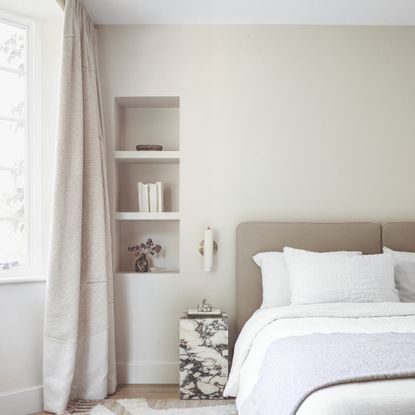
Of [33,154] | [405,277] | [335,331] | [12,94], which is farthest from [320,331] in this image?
[12,94]

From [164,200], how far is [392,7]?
2049 mm

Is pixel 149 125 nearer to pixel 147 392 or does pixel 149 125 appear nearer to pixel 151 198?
pixel 151 198

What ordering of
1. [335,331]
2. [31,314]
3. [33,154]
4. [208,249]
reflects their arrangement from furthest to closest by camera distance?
[208,249] → [33,154] → [31,314] → [335,331]

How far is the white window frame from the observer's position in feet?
10.4

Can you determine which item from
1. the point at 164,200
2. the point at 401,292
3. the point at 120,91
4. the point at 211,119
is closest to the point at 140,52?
the point at 120,91

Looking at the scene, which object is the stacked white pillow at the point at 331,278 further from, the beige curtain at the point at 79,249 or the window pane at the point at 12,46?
the window pane at the point at 12,46

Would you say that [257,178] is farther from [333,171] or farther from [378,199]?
[378,199]

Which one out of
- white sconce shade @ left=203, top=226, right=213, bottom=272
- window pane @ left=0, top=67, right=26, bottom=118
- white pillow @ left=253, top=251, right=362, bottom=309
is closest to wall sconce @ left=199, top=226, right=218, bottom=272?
white sconce shade @ left=203, top=226, right=213, bottom=272

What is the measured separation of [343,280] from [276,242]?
2.11 ft

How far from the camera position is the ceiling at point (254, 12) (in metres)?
3.17

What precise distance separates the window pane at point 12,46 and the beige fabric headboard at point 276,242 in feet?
5.96

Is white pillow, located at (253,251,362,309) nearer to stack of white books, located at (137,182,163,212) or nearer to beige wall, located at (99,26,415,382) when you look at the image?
beige wall, located at (99,26,415,382)

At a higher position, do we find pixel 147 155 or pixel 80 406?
pixel 147 155

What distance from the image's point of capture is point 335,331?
2268 millimetres
